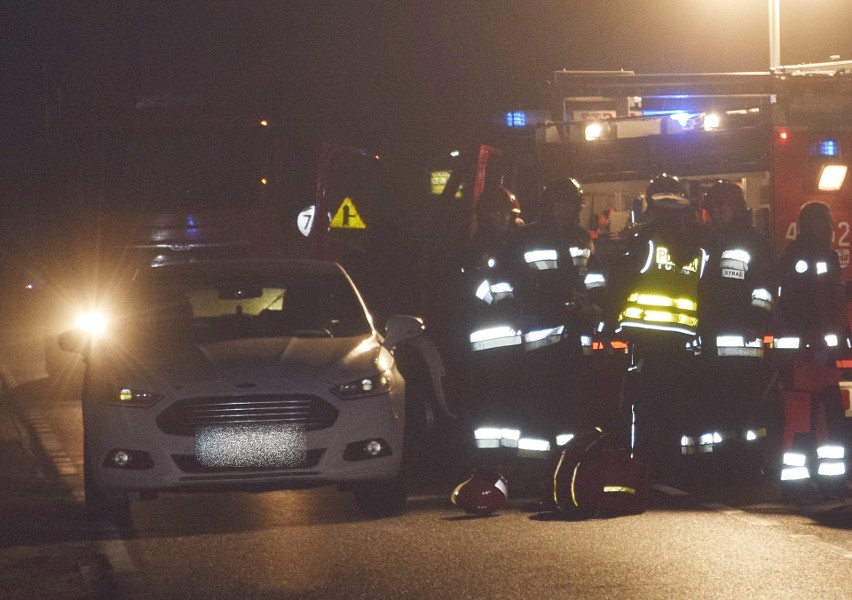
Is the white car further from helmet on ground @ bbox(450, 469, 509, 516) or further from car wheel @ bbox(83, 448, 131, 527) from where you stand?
helmet on ground @ bbox(450, 469, 509, 516)

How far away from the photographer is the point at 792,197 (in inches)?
560

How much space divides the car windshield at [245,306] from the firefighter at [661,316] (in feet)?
5.58

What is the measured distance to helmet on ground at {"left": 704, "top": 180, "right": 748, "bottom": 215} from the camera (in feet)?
31.6

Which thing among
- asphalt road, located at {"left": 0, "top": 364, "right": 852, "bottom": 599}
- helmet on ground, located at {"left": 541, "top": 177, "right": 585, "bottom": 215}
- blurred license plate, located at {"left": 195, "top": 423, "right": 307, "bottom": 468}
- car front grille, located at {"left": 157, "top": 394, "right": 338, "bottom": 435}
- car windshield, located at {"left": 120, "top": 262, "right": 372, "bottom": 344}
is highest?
helmet on ground, located at {"left": 541, "top": 177, "right": 585, "bottom": 215}

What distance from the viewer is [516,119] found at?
720 inches

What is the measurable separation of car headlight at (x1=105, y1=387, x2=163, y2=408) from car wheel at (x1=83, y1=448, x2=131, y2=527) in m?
0.38

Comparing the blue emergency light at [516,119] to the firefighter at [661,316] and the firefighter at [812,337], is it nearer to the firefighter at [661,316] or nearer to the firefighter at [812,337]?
the firefighter at [812,337]

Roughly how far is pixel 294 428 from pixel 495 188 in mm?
2203

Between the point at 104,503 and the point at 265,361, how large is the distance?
119 cm

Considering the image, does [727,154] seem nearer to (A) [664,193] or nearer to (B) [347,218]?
(A) [664,193]

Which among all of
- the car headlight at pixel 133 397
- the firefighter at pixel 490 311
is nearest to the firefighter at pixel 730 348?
the firefighter at pixel 490 311

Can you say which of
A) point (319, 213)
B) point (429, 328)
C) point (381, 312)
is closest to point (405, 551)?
point (429, 328)

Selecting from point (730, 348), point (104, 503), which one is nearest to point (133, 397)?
point (104, 503)

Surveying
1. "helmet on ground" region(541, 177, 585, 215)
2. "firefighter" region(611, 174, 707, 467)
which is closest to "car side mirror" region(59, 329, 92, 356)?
"helmet on ground" region(541, 177, 585, 215)
